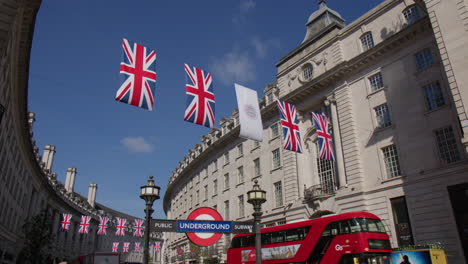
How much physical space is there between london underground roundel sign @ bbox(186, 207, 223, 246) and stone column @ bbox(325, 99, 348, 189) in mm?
21494

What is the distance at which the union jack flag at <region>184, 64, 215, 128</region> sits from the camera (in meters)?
14.8

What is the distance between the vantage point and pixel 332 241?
21172mm

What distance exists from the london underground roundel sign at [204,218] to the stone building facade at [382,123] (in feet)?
55.7

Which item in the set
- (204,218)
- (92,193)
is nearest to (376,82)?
(204,218)

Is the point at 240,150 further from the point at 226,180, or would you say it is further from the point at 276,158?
the point at 276,158

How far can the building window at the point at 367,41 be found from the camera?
30959 millimetres

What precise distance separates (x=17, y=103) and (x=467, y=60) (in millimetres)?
40737

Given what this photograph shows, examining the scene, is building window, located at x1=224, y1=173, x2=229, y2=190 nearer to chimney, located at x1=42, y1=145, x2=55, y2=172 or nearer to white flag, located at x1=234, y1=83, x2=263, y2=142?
white flag, located at x1=234, y1=83, x2=263, y2=142

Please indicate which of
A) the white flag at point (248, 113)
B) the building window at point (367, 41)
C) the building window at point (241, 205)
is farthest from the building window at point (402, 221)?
the building window at point (241, 205)

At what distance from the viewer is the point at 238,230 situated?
503 inches

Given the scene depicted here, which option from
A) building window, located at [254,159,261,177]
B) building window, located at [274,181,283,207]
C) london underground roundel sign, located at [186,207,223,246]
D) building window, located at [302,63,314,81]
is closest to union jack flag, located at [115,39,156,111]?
london underground roundel sign, located at [186,207,223,246]

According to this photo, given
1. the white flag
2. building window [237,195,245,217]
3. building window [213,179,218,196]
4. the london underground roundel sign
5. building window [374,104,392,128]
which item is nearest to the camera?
the london underground roundel sign

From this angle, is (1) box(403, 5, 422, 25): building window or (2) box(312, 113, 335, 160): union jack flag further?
(1) box(403, 5, 422, 25): building window

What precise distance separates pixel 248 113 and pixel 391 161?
16415mm
